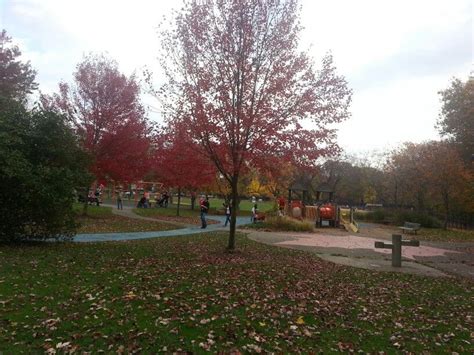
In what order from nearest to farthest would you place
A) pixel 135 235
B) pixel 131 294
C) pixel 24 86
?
pixel 131 294 < pixel 135 235 < pixel 24 86

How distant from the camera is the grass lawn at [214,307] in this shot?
5078 millimetres

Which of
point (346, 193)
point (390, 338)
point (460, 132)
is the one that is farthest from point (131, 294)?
point (346, 193)

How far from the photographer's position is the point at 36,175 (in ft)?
38.6

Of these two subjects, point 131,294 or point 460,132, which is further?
point 460,132

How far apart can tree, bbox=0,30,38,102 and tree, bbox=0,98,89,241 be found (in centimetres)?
1545

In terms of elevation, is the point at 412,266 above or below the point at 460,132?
below

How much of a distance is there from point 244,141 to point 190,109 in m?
1.77

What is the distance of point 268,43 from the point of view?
459 inches

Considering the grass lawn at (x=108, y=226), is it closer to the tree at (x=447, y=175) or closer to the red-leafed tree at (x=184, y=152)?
the red-leafed tree at (x=184, y=152)

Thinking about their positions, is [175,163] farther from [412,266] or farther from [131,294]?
[412,266]

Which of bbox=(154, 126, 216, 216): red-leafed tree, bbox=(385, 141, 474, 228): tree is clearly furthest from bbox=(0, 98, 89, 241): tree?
bbox=(385, 141, 474, 228): tree

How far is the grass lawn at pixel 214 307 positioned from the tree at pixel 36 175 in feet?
4.14

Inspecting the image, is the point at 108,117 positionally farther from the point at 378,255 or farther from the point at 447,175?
the point at 447,175

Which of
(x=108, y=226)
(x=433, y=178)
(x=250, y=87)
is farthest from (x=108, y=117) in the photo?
(x=433, y=178)
